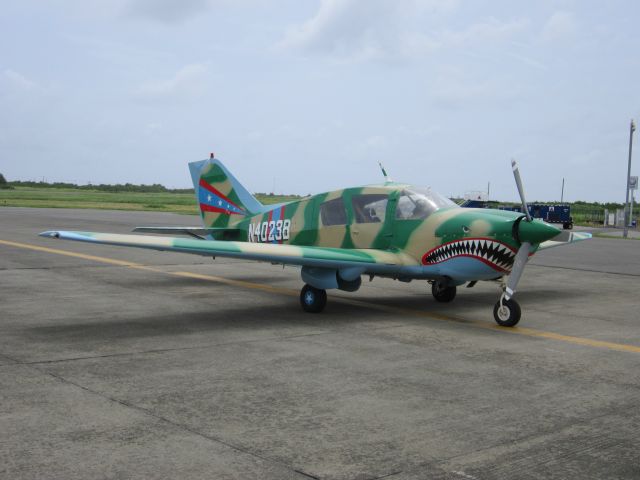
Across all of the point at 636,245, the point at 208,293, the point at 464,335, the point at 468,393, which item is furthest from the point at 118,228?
the point at 468,393

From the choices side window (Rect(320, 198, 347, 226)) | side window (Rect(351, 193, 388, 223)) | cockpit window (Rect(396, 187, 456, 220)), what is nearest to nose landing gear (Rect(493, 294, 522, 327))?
cockpit window (Rect(396, 187, 456, 220))

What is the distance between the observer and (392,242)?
39.3 ft

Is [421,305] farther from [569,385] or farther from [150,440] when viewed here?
[150,440]

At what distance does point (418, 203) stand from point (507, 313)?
2.50 metres

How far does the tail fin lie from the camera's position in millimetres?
15891

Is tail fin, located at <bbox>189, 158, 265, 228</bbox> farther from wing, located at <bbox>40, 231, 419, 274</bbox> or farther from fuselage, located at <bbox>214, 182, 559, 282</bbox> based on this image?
wing, located at <bbox>40, 231, 419, 274</bbox>

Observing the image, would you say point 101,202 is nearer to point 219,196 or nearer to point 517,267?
point 219,196

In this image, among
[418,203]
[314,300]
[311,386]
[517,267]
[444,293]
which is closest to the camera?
[311,386]

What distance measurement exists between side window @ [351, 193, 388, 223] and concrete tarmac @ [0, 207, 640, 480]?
1.61m

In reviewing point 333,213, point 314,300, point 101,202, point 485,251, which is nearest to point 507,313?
point 485,251

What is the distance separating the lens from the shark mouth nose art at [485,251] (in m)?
10.7

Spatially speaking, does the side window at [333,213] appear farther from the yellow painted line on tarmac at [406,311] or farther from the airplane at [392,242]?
the yellow painted line on tarmac at [406,311]

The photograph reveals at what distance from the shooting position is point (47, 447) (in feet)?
16.6

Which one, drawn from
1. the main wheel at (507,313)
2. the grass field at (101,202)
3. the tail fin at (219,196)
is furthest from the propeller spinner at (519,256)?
the grass field at (101,202)
